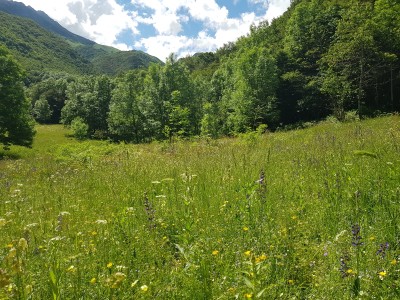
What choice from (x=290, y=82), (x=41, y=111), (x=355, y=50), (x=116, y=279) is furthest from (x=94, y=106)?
(x=116, y=279)

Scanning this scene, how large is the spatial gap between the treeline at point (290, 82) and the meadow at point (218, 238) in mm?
23378

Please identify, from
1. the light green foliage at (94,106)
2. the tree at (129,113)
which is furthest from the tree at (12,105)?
the light green foliage at (94,106)

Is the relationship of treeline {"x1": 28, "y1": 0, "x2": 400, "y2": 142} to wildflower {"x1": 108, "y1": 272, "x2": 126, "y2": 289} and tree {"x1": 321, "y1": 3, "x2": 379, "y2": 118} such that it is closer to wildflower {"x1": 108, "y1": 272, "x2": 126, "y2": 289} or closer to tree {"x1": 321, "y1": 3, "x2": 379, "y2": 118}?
tree {"x1": 321, "y1": 3, "x2": 379, "y2": 118}

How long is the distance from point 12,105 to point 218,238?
1190 inches

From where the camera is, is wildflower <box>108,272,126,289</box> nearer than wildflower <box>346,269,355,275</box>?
Yes

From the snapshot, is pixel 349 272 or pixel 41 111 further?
pixel 41 111

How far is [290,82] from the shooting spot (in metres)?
42.6

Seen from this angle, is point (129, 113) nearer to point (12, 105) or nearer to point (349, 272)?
point (12, 105)

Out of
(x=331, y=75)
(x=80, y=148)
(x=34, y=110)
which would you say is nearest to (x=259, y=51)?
(x=331, y=75)

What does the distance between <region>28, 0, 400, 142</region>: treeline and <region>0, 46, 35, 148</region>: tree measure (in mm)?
14266

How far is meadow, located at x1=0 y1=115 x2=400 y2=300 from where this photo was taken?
2.18 metres

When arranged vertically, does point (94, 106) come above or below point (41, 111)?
below

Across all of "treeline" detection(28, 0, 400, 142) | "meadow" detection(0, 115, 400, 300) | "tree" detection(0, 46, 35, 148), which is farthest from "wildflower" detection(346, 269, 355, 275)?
"tree" detection(0, 46, 35, 148)

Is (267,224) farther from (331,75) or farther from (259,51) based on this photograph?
(259,51)
